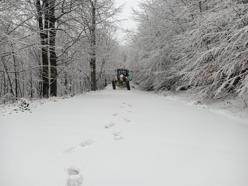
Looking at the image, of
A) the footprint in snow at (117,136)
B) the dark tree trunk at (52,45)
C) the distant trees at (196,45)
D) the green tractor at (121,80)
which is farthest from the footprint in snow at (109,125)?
the green tractor at (121,80)

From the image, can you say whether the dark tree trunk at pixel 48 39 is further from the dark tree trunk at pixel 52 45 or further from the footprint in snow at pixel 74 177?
the footprint in snow at pixel 74 177

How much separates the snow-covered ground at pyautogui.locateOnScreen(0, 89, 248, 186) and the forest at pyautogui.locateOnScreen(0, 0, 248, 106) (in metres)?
2.03

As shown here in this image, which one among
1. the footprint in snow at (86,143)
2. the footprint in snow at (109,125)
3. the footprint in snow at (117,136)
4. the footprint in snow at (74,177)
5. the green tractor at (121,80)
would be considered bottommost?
the footprint in snow at (74,177)

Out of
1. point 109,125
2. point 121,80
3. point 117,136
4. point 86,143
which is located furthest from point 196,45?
point 121,80

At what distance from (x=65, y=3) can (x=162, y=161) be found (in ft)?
35.0

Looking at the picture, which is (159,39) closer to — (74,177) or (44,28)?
(44,28)

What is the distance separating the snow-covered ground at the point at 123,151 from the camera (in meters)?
3.09

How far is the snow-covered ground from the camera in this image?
3.09m

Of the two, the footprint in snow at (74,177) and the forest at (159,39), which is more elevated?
the forest at (159,39)

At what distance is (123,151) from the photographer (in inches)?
153

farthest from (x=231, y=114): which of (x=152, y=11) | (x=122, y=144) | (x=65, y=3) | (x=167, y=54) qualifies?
(x=152, y=11)

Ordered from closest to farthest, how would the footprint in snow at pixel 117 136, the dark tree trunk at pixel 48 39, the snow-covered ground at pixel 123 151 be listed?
the snow-covered ground at pixel 123 151, the footprint in snow at pixel 117 136, the dark tree trunk at pixel 48 39

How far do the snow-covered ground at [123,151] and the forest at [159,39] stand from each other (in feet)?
6.66

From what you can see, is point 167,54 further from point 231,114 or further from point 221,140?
point 221,140
